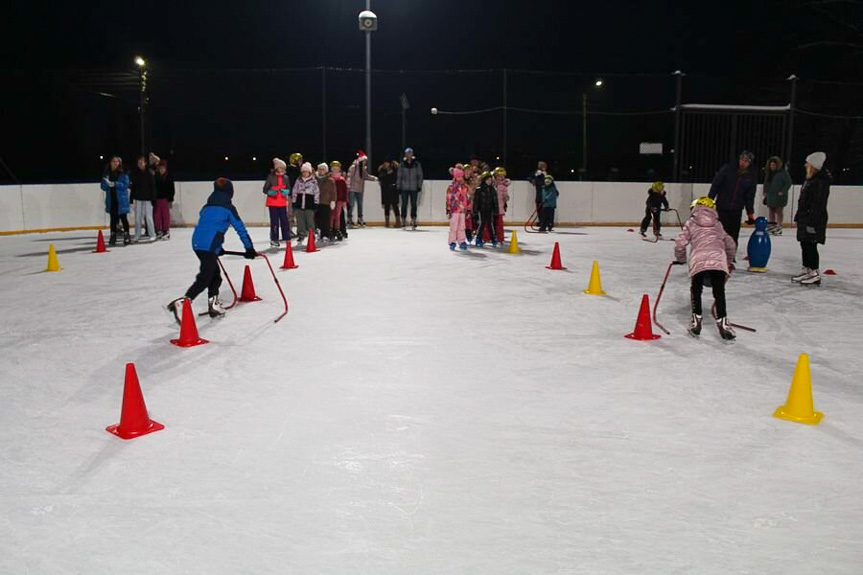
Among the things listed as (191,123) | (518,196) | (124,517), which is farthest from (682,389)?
(191,123)

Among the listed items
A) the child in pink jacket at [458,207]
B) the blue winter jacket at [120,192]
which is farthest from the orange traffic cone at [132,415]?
the blue winter jacket at [120,192]

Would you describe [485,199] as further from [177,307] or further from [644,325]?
[177,307]

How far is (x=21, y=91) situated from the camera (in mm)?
22891

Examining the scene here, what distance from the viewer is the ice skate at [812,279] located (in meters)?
10.6

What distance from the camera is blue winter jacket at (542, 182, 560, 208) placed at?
17.9 metres

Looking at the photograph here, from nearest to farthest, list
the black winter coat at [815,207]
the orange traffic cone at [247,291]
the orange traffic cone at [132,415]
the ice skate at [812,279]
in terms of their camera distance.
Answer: the orange traffic cone at [132,415], the orange traffic cone at [247,291], the black winter coat at [815,207], the ice skate at [812,279]

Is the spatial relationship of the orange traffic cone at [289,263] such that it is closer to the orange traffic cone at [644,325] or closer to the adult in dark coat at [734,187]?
the orange traffic cone at [644,325]

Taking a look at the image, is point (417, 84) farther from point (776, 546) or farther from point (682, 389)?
point (776, 546)

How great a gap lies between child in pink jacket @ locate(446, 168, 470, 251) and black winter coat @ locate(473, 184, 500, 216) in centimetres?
19

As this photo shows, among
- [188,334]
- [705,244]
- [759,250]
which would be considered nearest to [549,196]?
[759,250]

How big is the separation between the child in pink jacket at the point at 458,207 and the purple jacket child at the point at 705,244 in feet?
23.2

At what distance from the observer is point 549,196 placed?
18.0 metres

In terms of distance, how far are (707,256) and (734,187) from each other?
4740mm

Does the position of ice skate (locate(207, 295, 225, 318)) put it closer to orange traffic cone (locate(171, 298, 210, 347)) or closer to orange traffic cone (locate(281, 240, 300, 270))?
orange traffic cone (locate(171, 298, 210, 347))
